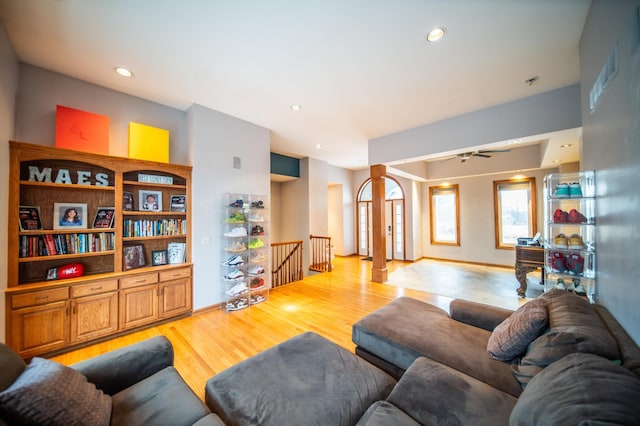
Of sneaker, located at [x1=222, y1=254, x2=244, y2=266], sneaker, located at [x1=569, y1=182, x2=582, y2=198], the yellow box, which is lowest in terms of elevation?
sneaker, located at [x1=222, y1=254, x2=244, y2=266]

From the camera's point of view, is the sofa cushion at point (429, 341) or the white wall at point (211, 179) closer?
the sofa cushion at point (429, 341)

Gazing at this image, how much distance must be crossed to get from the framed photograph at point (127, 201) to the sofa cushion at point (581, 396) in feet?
13.6

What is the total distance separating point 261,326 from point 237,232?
4.81ft

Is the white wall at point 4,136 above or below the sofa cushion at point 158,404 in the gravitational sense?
above

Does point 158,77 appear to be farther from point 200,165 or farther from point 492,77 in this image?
point 492,77

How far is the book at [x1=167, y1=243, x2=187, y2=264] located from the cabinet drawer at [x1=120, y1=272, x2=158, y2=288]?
1.13ft

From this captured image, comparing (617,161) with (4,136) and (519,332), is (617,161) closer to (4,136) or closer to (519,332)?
(519,332)

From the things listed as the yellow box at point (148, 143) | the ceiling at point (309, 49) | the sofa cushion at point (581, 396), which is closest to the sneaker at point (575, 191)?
the ceiling at point (309, 49)

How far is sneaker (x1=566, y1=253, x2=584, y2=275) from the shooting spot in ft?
7.07

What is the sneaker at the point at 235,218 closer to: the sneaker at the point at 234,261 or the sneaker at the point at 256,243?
the sneaker at the point at 256,243

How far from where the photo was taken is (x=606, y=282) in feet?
5.60

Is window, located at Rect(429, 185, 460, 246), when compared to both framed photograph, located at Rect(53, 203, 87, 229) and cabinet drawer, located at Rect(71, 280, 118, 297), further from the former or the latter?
framed photograph, located at Rect(53, 203, 87, 229)

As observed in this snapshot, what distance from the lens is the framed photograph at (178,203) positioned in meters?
3.44

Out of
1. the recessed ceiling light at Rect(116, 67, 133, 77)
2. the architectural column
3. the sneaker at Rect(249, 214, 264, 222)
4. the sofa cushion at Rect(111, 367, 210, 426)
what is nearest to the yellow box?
the recessed ceiling light at Rect(116, 67, 133, 77)
